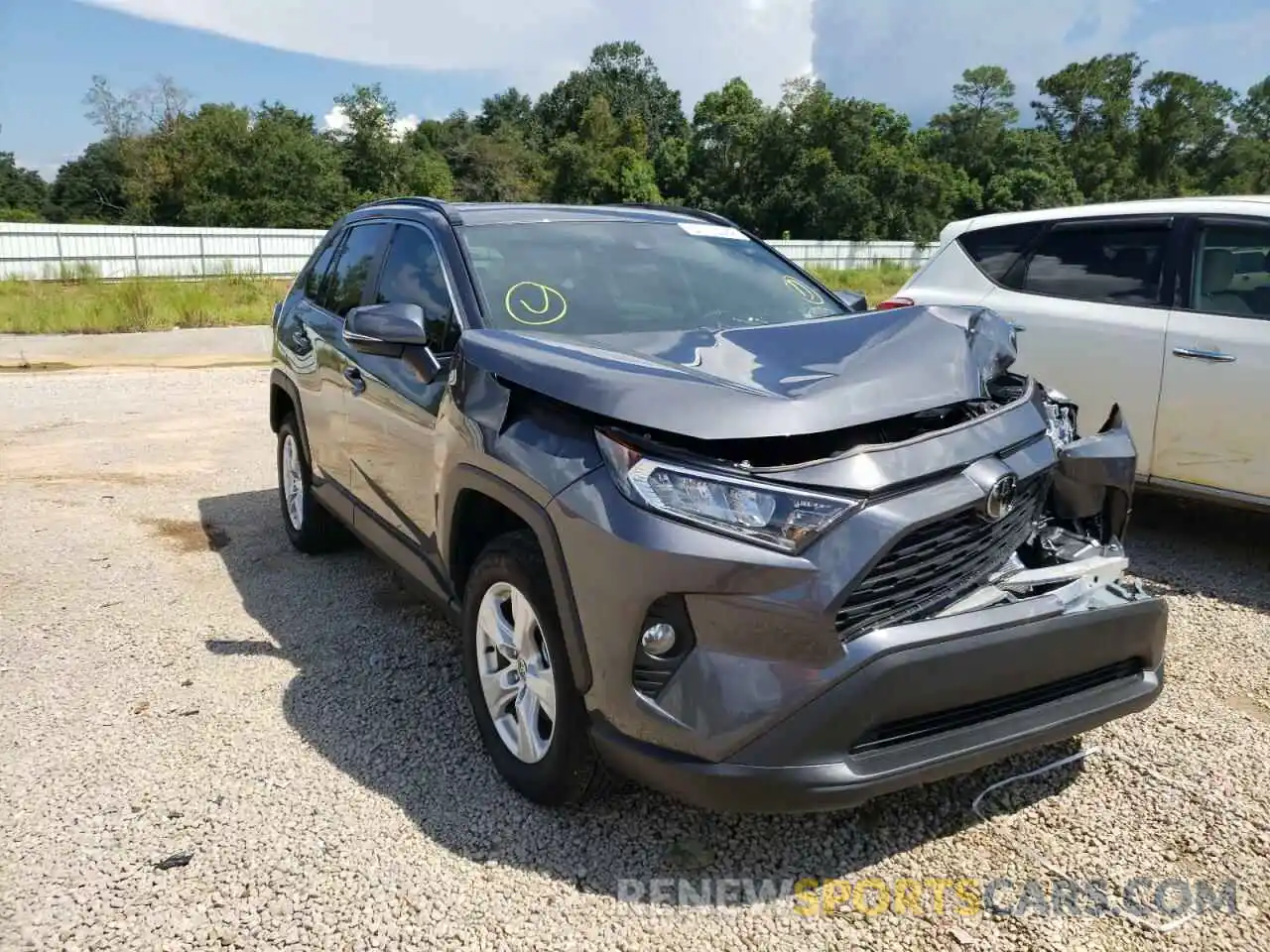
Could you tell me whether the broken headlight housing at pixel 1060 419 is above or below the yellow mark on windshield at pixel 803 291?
below

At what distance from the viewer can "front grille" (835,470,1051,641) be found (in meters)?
2.29

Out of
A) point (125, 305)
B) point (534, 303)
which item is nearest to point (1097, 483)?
point (534, 303)

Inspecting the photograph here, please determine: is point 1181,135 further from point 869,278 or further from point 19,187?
point 19,187

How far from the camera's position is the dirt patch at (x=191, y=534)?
5.68 m

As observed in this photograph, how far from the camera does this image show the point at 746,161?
201 ft

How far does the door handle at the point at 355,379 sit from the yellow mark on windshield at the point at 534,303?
3.03 ft

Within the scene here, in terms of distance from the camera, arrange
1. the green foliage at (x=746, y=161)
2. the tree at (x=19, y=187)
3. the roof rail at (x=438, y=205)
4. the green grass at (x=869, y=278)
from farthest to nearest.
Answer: the tree at (x=19, y=187)
the green foliage at (x=746, y=161)
the green grass at (x=869, y=278)
the roof rail at (x=438, y=205)

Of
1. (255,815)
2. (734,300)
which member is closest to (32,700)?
(255,815)

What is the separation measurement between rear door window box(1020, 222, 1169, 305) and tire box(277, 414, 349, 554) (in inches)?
161

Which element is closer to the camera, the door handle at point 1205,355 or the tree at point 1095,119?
the door handle at point 1205,355

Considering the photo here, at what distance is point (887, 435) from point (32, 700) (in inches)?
130

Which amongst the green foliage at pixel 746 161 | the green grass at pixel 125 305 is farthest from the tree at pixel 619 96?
the green grass at pixel 125 305

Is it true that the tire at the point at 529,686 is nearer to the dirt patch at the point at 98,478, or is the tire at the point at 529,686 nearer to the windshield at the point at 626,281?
the windshield at the point at 626,281

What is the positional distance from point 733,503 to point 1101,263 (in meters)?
3.94
